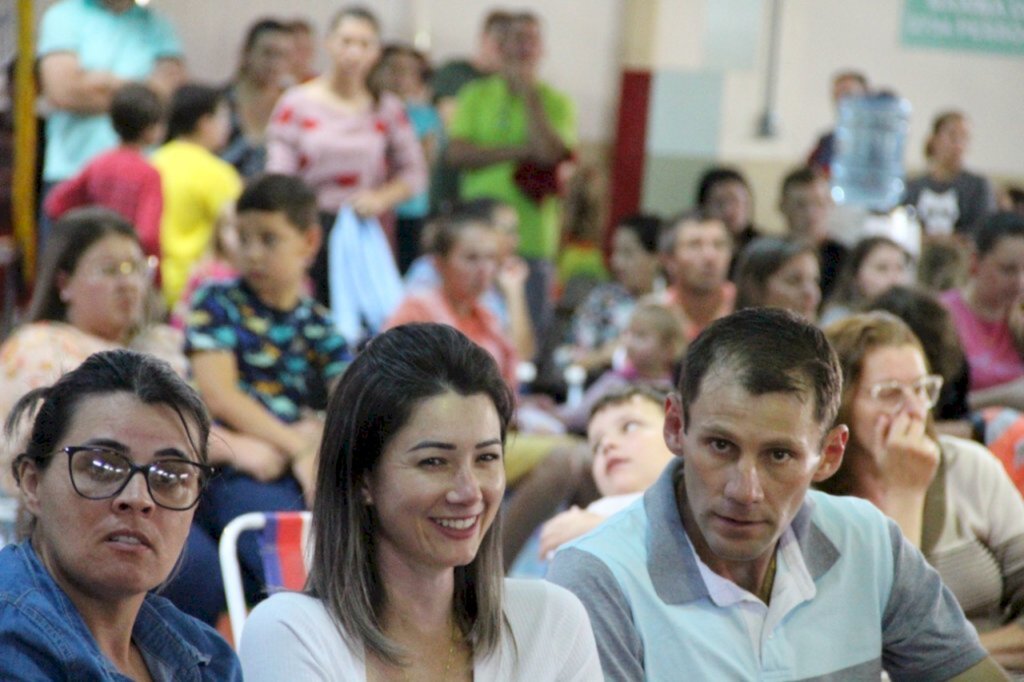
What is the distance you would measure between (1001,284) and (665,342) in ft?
3.80

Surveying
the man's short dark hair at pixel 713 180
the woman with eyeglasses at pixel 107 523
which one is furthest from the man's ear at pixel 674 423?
the man's short dark hair at pixel 713 180

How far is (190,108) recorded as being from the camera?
236 inches

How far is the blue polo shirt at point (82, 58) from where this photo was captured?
5953mm

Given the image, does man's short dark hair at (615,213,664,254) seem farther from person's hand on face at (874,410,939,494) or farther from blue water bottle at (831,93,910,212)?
person's hand on face at (874,410,939,494)

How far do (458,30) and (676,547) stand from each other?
7.34 m

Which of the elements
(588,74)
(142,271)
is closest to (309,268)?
(142,271)

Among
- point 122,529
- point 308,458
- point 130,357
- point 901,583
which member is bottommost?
point 308,458

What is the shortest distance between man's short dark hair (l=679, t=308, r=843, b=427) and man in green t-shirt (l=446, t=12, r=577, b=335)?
15.1 ft

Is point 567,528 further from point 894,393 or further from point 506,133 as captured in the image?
point 506,133

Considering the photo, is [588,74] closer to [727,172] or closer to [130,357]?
[727,172]

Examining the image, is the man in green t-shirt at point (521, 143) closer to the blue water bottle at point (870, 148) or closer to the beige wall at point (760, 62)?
the blue water bottle at point (870, 148)

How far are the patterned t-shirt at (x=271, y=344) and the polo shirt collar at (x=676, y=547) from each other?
5.75ft

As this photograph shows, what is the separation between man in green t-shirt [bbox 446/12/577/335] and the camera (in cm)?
683

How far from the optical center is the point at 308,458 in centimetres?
368
